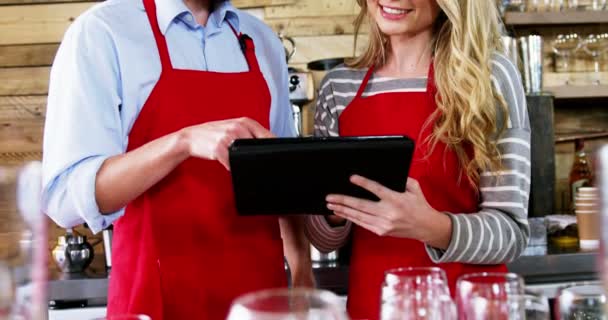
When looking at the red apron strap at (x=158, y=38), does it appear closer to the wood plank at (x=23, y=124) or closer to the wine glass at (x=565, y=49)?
the wood plank at (x=23, y=124)

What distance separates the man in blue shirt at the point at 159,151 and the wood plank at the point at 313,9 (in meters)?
1.87

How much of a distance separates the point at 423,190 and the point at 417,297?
Answer: 790mm

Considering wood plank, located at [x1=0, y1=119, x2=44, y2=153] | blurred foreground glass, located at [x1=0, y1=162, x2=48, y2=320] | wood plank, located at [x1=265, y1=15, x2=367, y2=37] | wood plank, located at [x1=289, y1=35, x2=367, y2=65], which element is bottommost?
blurred foreground glass, located at [x1=0, y1=162, x2=48, y2=320]

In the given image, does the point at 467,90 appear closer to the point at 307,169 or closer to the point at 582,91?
the point at 307,169

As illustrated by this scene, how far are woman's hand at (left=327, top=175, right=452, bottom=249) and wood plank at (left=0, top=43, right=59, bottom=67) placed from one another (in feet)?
8.21

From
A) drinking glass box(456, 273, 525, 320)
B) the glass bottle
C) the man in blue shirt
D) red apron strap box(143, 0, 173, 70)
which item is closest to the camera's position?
drinking glass box(456, 273, 525, 320)

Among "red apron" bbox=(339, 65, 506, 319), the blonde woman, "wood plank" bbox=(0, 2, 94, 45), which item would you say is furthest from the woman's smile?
"wood plank" bbox=(0, 2, 94, 45)

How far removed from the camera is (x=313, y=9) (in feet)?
11.0

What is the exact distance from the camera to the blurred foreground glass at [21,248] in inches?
21.8

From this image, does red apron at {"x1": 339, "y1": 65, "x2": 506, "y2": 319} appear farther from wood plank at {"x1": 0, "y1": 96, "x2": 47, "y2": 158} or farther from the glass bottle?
wood plank at {"x1": 0, "y1": 96, "x2": 47, "y2": 158}

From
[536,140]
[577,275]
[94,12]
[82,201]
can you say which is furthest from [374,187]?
[536,140]

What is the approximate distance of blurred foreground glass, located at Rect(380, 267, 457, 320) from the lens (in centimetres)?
72

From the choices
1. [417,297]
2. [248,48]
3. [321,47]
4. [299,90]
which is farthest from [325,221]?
[321,47]

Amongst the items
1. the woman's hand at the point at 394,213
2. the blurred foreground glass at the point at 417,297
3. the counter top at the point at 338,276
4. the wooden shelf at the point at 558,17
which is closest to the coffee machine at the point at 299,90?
the counter top at the point at 338,276
